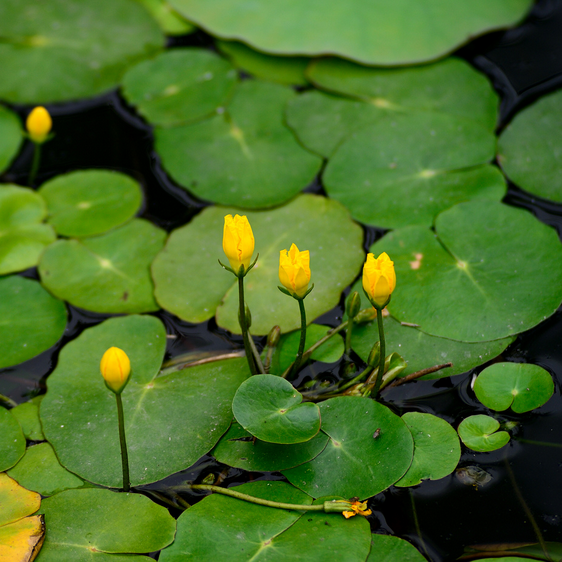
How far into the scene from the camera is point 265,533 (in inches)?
56.6

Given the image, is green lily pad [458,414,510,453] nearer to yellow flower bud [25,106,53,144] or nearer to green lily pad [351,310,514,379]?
green lily pad [351,310,514,379]

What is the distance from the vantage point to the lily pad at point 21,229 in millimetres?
2131

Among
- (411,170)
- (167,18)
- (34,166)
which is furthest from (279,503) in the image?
(167,18)

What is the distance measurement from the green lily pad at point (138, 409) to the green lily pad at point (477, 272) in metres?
0.71

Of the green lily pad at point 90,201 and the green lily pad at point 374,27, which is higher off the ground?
the green lily pad at point 374,27

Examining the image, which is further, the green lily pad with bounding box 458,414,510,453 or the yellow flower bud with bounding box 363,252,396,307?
the green lily pad with bounding box 458,414,510,453

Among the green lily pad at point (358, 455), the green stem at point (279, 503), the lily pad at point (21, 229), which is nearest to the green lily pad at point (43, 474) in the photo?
the green stem at point (279, 503)

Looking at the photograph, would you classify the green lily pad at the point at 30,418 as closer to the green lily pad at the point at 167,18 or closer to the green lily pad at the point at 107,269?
the green lily pad at the point at 107,269

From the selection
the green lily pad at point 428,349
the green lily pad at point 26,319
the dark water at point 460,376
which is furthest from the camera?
the green lily pad at point 26,319

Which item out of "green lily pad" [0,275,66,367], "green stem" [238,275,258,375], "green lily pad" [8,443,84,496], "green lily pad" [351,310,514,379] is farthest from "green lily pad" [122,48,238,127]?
"green lily pad" [8,443,84,496]

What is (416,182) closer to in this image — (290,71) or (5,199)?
(290,71)

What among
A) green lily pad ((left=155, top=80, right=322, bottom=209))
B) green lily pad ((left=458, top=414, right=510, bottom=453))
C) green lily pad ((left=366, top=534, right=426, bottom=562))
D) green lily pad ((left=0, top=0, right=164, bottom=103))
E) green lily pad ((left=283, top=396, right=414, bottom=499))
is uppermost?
green lily pad ((left=0, top=0, right=164, bottom=103))

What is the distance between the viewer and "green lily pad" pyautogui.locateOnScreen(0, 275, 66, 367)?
74.5 inches

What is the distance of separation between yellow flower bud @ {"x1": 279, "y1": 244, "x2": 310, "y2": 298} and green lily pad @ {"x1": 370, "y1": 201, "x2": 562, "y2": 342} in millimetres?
553
